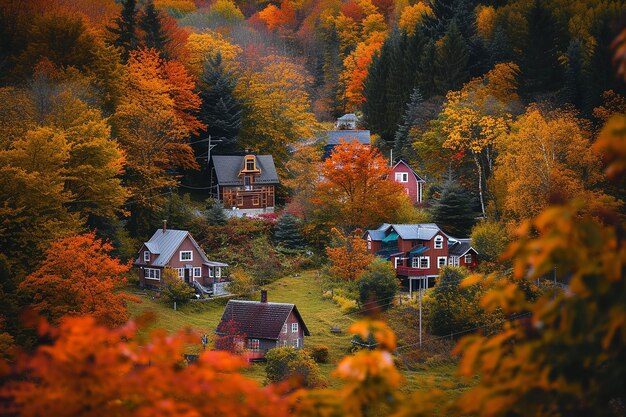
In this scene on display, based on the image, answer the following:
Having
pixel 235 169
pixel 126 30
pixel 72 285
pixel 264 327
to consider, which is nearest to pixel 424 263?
pixel 264 327

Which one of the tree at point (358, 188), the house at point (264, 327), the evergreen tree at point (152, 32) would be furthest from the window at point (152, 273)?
the evergreen tree at point (152, 32)

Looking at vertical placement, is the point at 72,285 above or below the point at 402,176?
below

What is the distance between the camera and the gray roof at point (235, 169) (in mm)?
54500

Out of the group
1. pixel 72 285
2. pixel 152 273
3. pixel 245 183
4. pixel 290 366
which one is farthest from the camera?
pixel 245 183

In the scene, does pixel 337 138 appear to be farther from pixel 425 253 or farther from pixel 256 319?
pixel 256 319

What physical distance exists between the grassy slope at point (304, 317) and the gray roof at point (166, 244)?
2.13 m

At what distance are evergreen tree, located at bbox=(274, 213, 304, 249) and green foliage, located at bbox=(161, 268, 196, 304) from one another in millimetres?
10053

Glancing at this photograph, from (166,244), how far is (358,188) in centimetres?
1195

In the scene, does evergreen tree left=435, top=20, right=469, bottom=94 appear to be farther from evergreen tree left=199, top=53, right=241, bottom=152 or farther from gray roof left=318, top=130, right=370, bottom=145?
evergreen tree left=199, top=53, right=241, bottom=152

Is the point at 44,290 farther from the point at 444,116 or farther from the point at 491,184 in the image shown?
the point at 444,116

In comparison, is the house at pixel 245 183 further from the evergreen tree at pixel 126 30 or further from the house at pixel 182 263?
the house at pixel 182 263

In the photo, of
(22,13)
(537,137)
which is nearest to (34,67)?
(22,13)

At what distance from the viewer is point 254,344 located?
35969 millimetres

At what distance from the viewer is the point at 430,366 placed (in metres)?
34.4
